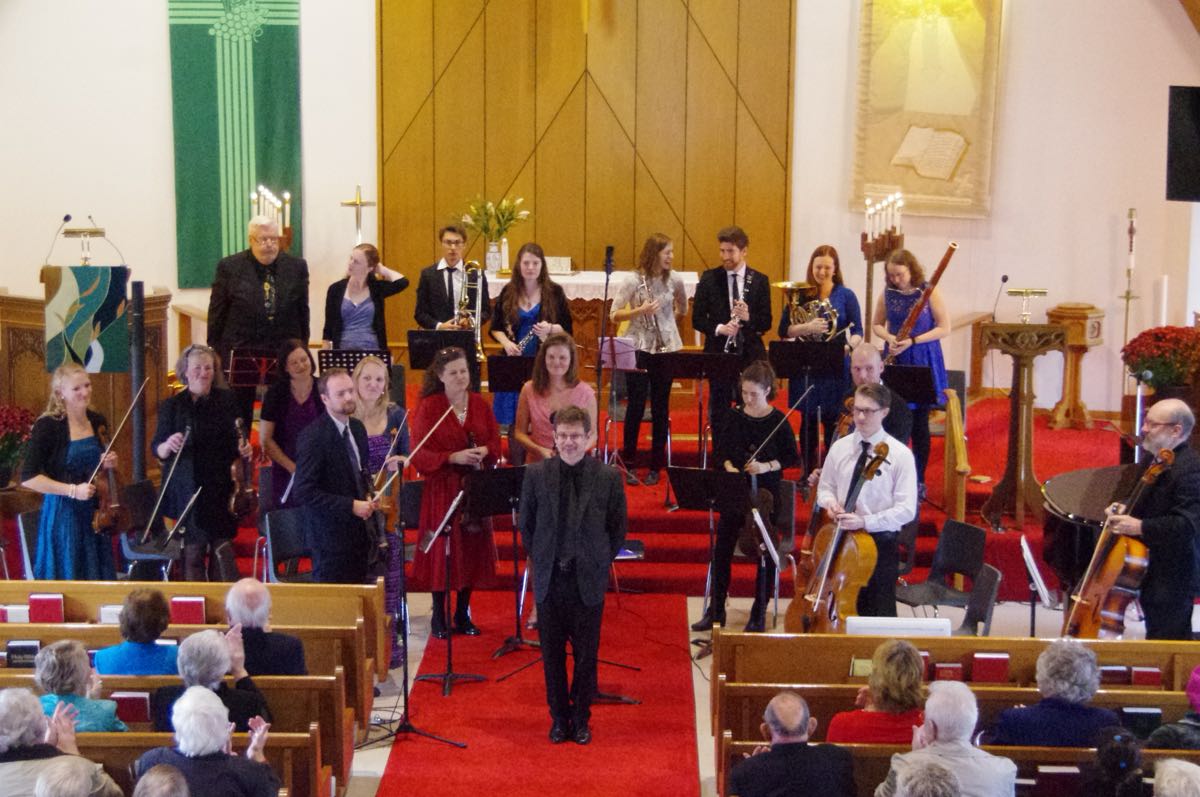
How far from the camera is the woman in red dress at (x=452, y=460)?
6977 mm

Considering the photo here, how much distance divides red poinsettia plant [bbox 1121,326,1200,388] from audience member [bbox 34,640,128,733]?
19.3ft

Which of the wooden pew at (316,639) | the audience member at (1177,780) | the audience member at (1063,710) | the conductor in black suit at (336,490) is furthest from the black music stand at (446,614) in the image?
the audience member at (1177,780)

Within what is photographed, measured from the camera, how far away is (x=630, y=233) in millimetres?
11656

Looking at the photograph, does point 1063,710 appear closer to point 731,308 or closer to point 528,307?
point 731,308

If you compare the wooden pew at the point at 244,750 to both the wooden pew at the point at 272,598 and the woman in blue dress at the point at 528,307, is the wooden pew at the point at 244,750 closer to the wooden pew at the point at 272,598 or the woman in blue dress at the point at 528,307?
the wooden pew at the point at 272,598

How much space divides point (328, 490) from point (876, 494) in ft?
7.82

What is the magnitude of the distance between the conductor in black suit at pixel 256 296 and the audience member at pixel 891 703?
4778mm

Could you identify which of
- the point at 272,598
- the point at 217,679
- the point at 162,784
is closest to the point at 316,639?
the point at 272,598

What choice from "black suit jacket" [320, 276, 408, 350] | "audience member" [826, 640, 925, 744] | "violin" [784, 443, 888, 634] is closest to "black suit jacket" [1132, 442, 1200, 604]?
"violin" [784, 443, 888, 634]

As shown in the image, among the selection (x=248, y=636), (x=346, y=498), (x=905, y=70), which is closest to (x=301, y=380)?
(x=346, y=498)

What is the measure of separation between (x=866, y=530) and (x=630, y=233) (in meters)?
5.99

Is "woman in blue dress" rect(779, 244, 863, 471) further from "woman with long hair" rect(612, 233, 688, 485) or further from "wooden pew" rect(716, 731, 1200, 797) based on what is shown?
"wooden pew" rect(716, 731, 1200, 797)

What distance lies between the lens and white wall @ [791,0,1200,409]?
36.6 ft

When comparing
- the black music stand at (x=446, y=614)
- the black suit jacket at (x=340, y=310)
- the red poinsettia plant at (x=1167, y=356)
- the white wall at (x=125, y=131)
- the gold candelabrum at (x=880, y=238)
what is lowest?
the black music stand at (x=446, y=614)
